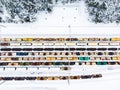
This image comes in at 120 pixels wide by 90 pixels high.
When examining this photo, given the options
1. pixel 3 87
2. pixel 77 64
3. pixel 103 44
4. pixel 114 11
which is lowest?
pixel 3 87

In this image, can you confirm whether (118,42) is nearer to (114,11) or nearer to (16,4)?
(114,11)

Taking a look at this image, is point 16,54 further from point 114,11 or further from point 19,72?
point 114,11

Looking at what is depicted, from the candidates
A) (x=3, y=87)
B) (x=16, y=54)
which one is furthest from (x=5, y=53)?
(x=3, y=87)

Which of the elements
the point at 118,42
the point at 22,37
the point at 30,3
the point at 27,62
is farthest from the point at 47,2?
the point at 118,42

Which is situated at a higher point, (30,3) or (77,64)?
(30,3)

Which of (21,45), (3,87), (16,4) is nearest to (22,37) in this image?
(21,45)

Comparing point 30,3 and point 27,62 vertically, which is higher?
point 30,3
